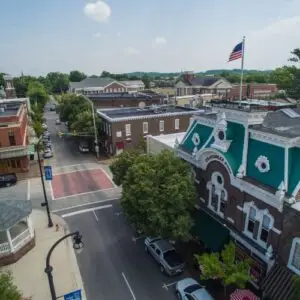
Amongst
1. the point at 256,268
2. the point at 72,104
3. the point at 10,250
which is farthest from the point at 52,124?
the point at 256,268

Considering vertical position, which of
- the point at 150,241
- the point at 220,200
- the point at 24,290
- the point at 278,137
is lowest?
the point at 24,290

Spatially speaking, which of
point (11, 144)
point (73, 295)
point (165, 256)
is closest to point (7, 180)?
point (11, 144)

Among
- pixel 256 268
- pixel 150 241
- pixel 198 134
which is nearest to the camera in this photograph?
pixel 256 268

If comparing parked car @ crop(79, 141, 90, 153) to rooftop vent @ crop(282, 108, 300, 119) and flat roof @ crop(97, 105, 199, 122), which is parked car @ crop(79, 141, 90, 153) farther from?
rooftop vent @ crop(282, 108, 300, 119)

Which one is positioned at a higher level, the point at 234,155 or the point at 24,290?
the point at 234,155

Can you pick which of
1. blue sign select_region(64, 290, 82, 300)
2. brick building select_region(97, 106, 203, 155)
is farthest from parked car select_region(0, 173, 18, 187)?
blue sign select_region(64, 290, 82, 300)

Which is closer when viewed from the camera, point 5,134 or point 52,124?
point 5,134

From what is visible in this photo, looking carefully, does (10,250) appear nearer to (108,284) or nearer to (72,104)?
(108,284)

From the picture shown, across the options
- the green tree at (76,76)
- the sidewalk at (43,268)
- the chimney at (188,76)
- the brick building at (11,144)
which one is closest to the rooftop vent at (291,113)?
the sidewalk at (43,268)

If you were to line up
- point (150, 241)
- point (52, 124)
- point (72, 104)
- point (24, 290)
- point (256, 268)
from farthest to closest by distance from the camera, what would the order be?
point (52, 124) < point (72, 104) < point (150, 241) < point (24, 290) < point (256, 268)

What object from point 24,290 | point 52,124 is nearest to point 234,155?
point 24,290
